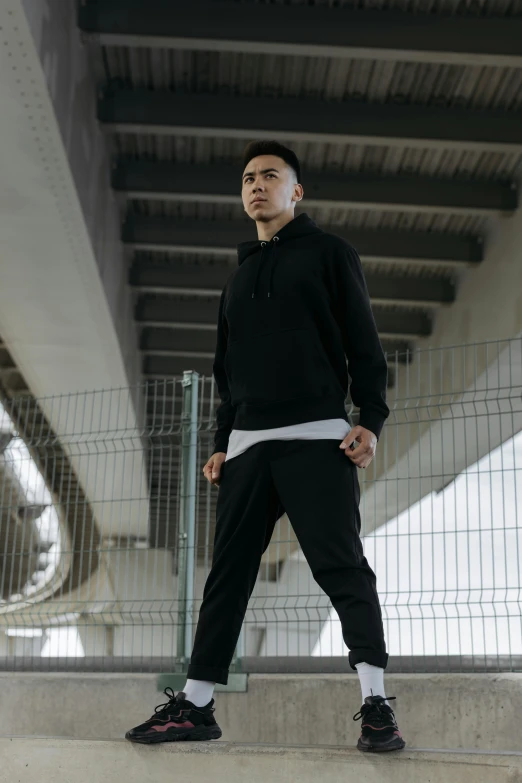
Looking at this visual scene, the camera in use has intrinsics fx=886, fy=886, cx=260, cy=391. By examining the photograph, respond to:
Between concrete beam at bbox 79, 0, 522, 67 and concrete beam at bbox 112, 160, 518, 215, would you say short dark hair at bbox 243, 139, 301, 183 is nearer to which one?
concrete beam at bbox 79, 0, 522, 67

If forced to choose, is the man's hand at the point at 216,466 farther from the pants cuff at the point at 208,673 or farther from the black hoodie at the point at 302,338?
the pants cuff at the point at 208,673

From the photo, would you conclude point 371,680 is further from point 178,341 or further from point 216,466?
point 178,341

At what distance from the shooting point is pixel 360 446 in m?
2.25

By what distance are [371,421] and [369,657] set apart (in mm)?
586

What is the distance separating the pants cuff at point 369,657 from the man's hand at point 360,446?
456 millimetres

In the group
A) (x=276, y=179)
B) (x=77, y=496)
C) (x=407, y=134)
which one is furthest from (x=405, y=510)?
(x=407, y=134)

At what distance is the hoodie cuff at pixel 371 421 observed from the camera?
2.29 m

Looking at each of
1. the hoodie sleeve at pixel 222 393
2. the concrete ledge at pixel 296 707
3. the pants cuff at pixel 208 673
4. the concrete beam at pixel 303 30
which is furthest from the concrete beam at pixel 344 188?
the pants cuff at pixel 208 673

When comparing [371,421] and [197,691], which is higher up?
[371,421]

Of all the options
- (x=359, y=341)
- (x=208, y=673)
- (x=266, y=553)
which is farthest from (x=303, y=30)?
(x=208, y=673)

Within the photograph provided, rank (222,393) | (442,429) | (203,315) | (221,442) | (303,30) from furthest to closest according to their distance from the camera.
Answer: (203,315) → (303,30) → (442,429) → (222,393) → (221,442)

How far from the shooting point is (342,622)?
83.6 inches

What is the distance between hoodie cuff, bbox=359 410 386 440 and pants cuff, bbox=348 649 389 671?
0.54 metres

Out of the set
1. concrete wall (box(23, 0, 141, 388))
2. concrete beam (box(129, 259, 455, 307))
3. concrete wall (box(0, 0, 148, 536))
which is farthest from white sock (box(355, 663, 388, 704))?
concrete beam (box(129, 259, 455, 307))
